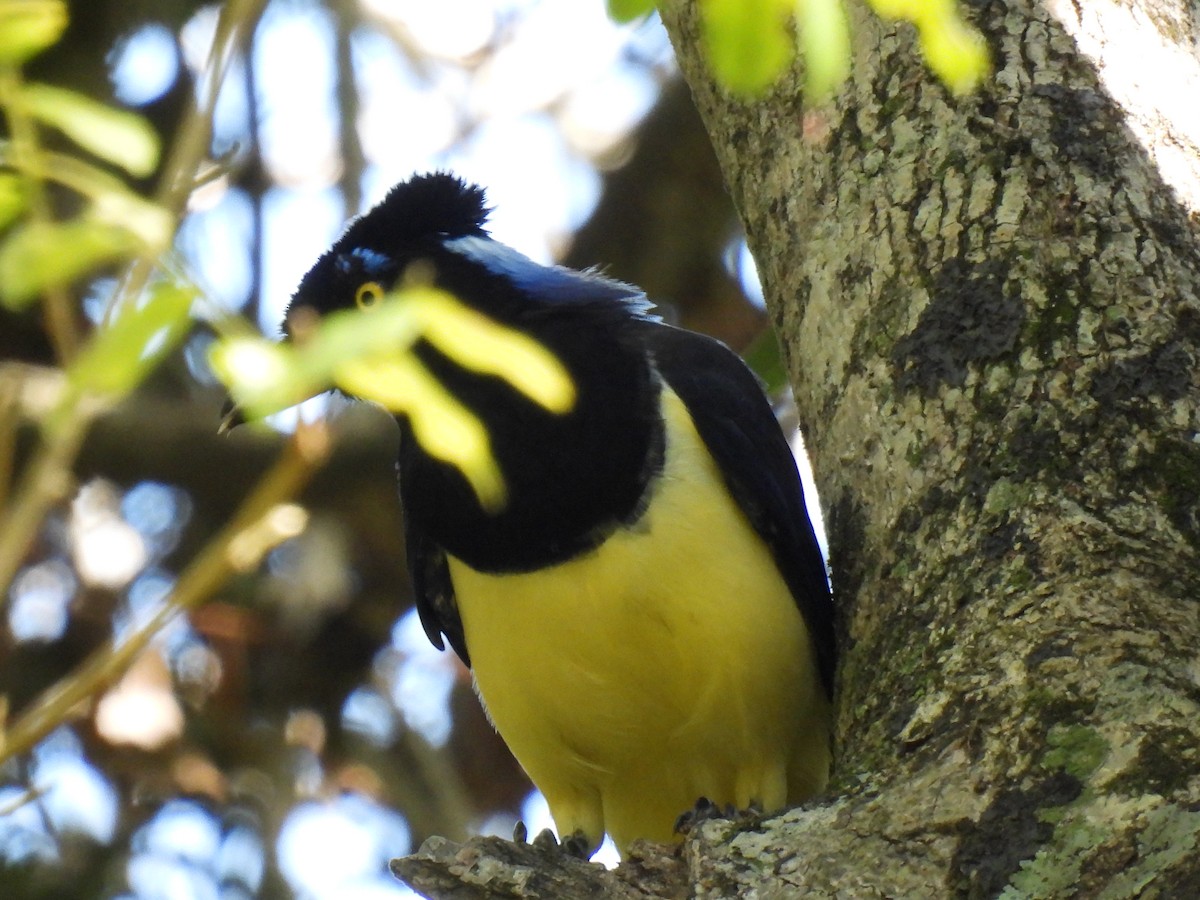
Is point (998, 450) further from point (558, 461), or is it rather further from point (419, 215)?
point (419, 215)

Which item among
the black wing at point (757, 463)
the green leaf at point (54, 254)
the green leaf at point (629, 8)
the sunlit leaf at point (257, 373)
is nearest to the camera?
the sunlit leaf at point (257, 373)

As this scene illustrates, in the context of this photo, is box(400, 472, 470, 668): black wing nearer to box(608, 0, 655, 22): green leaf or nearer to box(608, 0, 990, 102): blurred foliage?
box(608, 0, 655, 22): green leaf

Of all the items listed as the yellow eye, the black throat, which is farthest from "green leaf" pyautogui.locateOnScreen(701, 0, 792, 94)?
the yellow eye

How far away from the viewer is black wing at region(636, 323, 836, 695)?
430 centimetres

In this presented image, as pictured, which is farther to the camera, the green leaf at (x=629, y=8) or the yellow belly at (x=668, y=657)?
the yellow belly at (x=668, y=657)

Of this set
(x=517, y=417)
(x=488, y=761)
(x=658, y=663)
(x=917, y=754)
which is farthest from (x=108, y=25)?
(x=917, y=754)

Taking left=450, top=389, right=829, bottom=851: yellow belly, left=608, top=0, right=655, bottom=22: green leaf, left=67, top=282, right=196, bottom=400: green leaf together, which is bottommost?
left=67, top=282, right=196, bottom=400: green leaf

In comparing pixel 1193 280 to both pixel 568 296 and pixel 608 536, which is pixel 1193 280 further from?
pixel 568 296

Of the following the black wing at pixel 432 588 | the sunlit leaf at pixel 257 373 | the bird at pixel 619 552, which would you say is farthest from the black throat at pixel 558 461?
the sunlit leaf at pixel 257 373

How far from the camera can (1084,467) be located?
3.18 m

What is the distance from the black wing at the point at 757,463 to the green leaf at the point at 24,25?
234 cm

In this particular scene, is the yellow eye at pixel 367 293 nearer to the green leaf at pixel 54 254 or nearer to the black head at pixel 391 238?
the black head at pixel 391 238

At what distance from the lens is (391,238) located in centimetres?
477

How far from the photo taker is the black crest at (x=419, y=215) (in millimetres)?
4770
